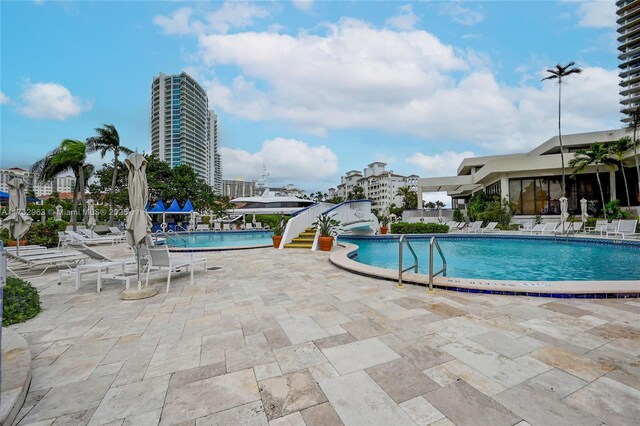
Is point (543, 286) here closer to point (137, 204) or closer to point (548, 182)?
point (137, 204)

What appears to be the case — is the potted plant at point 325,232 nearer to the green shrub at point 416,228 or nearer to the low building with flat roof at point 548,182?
the green shrub at point 416,228

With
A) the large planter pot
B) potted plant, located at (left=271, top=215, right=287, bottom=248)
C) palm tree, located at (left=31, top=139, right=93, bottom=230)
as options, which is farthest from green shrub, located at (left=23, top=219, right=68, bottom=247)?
the large planter pot

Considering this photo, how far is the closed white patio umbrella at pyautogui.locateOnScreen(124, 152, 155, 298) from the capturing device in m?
4.50

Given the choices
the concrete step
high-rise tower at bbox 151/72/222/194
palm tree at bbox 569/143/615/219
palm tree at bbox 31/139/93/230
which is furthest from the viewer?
high-rise tower at bbox 151/72/222/194

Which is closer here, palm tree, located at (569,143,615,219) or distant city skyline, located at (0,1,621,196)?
distant city skyline, located at (0,1,621,196)

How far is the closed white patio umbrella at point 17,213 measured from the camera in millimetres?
7176

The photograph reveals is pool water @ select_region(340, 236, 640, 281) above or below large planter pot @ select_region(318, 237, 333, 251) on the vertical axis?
below

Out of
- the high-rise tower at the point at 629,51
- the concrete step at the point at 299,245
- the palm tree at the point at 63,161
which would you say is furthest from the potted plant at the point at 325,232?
the high-rise tower at the point at 629,51

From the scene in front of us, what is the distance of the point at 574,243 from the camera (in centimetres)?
1288

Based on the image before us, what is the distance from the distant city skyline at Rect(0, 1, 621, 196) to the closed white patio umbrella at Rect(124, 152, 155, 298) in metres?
2.95

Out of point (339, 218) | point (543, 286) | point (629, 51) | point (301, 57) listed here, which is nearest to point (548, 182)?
point (339, 218)

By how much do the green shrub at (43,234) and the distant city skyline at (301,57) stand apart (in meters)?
3.19

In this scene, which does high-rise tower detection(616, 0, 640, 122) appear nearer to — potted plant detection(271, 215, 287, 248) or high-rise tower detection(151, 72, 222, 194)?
potted plant detection(271, 215, 287, 248)

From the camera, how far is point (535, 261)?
29.8 feet
